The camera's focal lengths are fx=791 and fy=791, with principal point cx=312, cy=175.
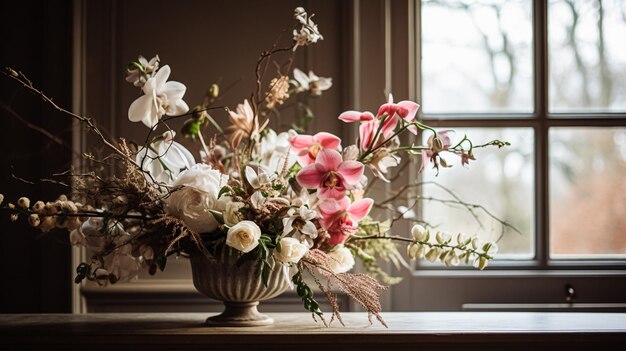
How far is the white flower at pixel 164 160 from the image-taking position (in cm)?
166

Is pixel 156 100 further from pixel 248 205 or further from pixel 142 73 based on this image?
pixel 248 205

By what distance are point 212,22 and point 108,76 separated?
1.05 feet

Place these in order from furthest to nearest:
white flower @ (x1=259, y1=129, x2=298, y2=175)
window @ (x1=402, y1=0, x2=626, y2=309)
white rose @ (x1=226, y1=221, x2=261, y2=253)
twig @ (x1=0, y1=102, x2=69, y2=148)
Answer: window @ (x1=402, y1=0, x2=626, y2=309), twig @ (x1=0, y1=102, x2=69, y2=148), white flower @ (x1=259, y1=129, x2=298, y2=175), white rose @ (x1=226, y1=221, x2=261, y2=253)

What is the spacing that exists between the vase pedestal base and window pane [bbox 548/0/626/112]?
1.08 m

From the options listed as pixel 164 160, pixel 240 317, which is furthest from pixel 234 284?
pixel 164 160

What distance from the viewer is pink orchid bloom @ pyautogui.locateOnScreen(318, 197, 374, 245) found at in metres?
1.61

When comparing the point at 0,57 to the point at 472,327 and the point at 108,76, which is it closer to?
the point at 108,76

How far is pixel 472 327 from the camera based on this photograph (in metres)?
1.66

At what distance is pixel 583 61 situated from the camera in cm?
226

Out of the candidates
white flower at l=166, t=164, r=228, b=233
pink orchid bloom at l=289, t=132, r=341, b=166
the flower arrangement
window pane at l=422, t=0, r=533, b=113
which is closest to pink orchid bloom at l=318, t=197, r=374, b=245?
the flower arrangement

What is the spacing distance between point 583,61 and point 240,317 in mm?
1250

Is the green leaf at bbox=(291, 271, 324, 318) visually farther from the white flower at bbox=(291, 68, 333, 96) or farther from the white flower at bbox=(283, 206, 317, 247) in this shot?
the white flower at bbox=(291, 68, 333, 96)

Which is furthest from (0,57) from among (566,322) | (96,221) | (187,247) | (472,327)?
(566,322)

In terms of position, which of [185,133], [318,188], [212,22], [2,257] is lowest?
[2,257]
